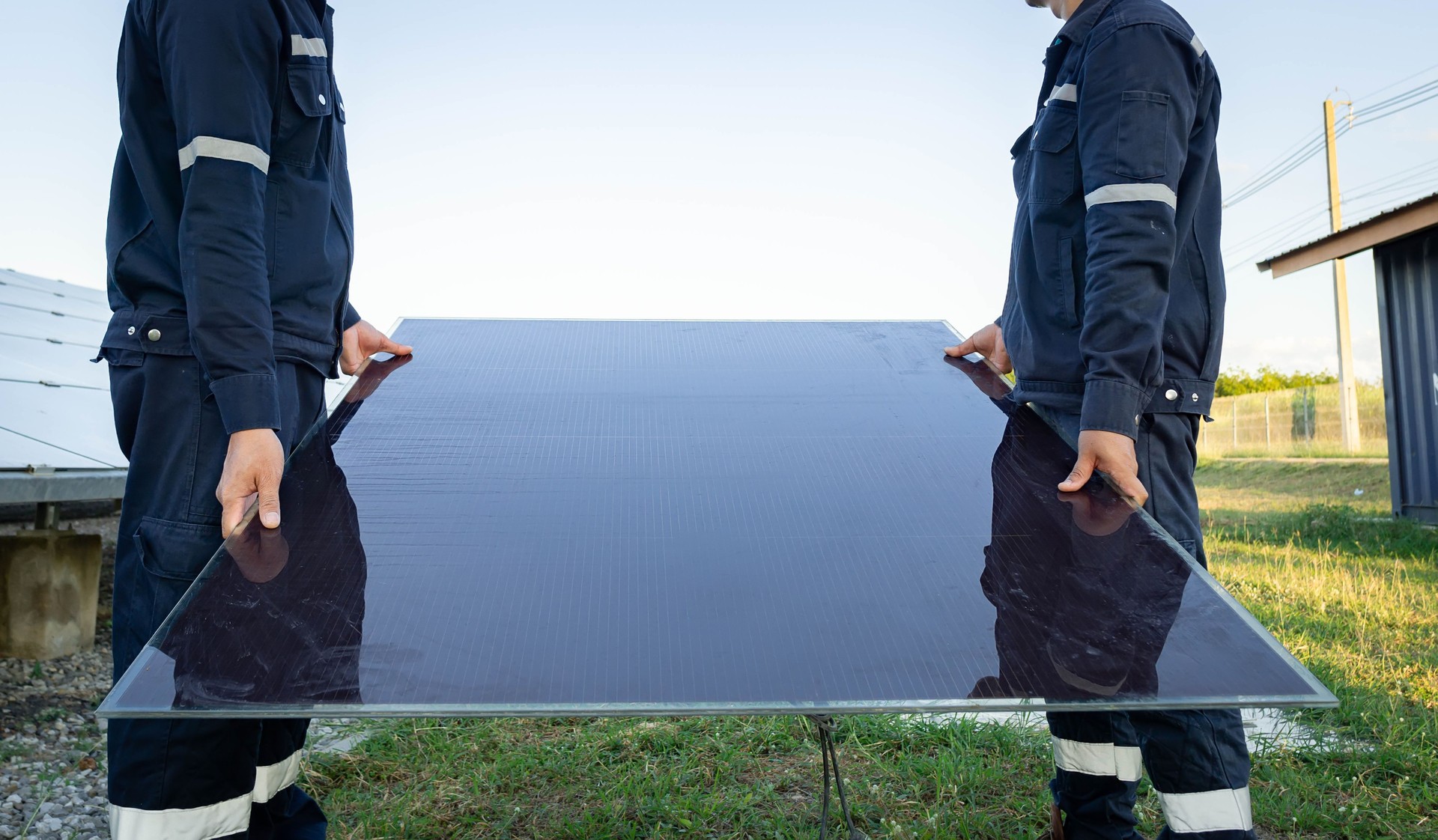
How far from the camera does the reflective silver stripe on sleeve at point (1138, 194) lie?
1.86m

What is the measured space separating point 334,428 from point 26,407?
383 cm

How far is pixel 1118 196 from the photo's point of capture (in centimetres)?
187

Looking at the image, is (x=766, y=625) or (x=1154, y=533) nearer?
(x=766, y=625)

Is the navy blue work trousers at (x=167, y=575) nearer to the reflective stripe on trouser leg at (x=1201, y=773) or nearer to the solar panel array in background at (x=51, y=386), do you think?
the reflective stripe on trouser leg at (x=1201, y=773)

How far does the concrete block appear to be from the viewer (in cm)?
480

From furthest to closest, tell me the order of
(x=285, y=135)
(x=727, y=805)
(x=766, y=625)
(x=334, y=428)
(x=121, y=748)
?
(x=727, y=805) < (x=334, y=428) < (x=285, y=135) < (x=121, y=748) < (x=766, y=625)

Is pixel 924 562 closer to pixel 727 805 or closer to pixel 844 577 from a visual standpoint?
pixel 844 577

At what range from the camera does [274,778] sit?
2014 millimetres

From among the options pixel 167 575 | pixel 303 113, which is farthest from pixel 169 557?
pixel 303 113

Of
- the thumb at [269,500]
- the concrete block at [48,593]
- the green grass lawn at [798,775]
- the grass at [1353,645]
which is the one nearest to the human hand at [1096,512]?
the green grass lawn at [798,775]

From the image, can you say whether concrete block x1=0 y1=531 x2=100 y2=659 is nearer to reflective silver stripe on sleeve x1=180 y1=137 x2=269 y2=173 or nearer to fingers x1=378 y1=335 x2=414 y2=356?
fingers x1=378 y1=335 x2=414 y2=356

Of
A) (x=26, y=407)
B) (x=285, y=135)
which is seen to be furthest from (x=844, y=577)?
(x=26, y=407)

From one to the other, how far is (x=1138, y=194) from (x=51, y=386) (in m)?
5.78

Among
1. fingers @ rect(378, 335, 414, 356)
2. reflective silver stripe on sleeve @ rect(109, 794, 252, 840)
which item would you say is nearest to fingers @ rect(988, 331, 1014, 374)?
fingers @ rect(378, 335, 414, 356)
